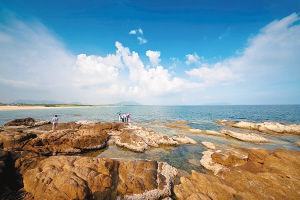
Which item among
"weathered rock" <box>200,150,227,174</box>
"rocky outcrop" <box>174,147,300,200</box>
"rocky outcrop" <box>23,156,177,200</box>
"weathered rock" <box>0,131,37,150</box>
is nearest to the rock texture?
"weathered rock" <box>0,131,37,150</box>

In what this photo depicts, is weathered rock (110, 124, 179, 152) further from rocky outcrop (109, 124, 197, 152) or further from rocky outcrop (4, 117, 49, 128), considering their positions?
rocky outcrop (4, 117, 49, 128)

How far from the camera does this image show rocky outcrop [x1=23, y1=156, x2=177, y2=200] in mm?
6008

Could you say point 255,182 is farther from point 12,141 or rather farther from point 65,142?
point 12,141

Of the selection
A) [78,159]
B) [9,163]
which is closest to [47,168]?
[78,159]

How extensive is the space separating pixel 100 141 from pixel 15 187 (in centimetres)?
822

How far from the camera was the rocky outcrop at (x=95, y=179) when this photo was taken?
6008 millimetres

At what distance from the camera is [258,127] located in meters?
27.1

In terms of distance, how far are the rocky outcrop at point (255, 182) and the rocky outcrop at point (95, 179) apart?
1.71 m

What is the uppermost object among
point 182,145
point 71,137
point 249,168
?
point 71,137

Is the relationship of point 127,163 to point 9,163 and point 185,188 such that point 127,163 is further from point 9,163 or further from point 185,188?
point 9,163

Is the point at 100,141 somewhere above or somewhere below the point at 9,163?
below

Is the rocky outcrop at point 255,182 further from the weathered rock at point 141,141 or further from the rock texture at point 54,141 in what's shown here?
the rock texture at point 54,141

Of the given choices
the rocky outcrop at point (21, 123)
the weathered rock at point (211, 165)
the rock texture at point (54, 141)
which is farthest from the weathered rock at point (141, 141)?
the rocky outcrop at point (21, 123)

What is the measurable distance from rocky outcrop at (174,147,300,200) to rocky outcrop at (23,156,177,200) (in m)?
1.71
